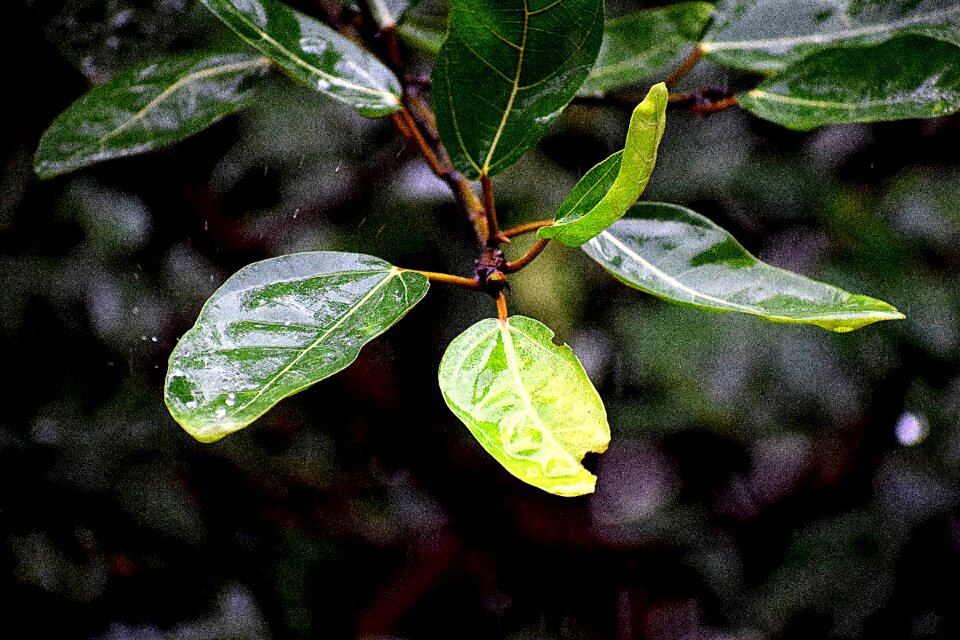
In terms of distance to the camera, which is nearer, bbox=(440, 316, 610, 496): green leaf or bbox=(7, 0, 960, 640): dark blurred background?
bbox=(440, 316, 610, 496): green leaf

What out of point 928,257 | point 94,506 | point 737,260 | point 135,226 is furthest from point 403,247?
point 928,257

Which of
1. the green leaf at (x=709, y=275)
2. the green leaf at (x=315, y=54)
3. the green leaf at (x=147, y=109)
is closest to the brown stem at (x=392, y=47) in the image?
the green leaf at (x=315, y=54)

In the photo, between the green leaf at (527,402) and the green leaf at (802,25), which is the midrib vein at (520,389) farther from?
the green leaf at (802,25)

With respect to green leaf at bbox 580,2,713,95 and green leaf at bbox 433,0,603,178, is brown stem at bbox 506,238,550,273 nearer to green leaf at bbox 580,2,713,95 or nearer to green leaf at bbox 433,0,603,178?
green leaf at bbox 433,0,603,178

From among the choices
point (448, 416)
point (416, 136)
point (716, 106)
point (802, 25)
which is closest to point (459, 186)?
point (416, 136)

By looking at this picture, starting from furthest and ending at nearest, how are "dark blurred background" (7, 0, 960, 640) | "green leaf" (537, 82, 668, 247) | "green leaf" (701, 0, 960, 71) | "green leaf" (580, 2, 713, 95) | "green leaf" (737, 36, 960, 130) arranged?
"dark blurred background" (7, 0, 960, 640) < "green leaf" (580, 2, 713, 95) < "green leaf" (701, 0, 960, 71) < "green leaf" (737, 36, 960, 130) < "green leaf" (537, 82, 668, 247)

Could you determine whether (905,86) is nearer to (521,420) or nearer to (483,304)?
(521,420)

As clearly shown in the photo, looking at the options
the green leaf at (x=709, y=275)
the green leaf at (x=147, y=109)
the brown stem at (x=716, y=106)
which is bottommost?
the green leaf at (x=709, y=275)

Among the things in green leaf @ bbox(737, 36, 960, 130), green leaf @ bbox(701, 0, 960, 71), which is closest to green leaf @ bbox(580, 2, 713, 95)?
green leaf @ bbox(701, 0, 960, 71)
